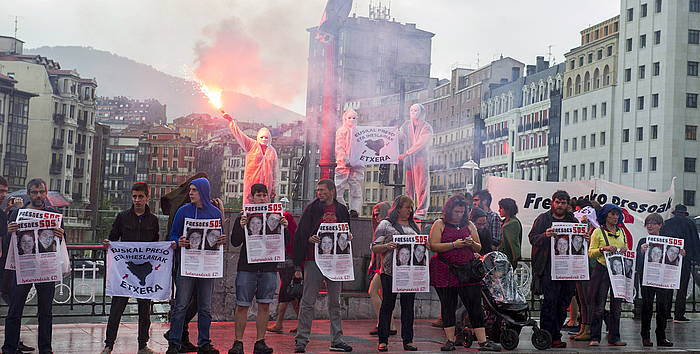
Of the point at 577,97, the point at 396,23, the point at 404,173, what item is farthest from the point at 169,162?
the point at 404,173

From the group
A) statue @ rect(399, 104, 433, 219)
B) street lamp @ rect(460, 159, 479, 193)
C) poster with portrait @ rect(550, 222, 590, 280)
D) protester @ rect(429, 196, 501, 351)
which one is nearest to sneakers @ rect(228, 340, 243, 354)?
protester @ rect(429, 196, 501, 351)

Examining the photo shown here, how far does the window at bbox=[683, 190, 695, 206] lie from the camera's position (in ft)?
280

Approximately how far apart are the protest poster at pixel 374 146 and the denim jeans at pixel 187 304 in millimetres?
7813

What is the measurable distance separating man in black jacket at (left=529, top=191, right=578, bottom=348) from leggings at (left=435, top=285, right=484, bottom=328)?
1196mm

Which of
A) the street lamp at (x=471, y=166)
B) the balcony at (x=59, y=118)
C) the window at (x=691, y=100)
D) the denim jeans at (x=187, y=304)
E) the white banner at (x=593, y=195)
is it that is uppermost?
the window at (x=691, y=100)

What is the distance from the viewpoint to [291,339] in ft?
45.6

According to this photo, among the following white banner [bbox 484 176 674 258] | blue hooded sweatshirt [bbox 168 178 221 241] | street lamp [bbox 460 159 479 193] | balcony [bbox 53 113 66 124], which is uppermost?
balcony [bbox 53 113 66 124]

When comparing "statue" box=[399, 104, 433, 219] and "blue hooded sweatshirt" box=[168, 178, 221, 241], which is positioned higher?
"statue" box=[399, 104, 433, 219]

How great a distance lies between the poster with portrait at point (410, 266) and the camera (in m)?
12.7

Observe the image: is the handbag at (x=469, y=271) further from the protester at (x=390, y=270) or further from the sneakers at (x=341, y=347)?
the sneakers at (x=341, y=347)

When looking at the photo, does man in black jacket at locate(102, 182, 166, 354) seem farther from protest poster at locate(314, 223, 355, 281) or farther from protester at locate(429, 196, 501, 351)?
protester at locate(429, 196, 501, 351)

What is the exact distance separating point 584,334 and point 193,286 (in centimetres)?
646

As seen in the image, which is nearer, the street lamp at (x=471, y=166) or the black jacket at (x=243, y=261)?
the black jacket at (x=243, y=261)

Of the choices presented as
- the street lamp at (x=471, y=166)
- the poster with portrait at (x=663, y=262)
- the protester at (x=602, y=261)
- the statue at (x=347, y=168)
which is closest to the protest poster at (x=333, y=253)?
the protester at (x=602, y=261)
